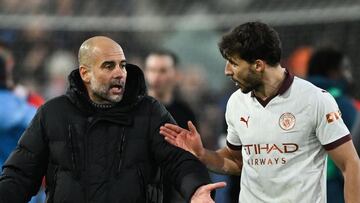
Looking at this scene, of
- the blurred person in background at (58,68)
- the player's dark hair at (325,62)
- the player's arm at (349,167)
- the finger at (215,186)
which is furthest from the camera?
the blurred person in background at (58,68)

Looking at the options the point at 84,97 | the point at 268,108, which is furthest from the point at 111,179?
the point at 268,108

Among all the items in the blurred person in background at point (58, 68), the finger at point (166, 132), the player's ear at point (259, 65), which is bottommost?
the blurred person in background at point (58, 68)

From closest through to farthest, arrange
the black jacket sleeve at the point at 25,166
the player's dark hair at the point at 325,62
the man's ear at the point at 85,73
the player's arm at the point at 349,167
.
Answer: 1. the player's arm at the point at 349,167
2. the black jacket sleeve at the point at 25,166
3. the man's ear at the point at 85,73
4. the player's dark hair at the point at 325,62

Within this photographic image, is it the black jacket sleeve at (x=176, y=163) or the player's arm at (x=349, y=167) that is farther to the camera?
the black jacket sleeve at (x=176, y=163)

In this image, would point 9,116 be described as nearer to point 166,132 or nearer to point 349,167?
point 166,132

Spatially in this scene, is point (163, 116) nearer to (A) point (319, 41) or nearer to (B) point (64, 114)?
(B) point (64, 114)

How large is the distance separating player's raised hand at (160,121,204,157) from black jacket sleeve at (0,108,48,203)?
2.28ft

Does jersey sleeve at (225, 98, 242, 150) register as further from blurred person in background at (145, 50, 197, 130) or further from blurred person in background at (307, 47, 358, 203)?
blurred person in background at (145, 50, 197, 130)

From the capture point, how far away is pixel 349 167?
245 inches

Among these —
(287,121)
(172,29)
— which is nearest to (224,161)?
(287,121)

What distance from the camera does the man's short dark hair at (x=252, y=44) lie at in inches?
254

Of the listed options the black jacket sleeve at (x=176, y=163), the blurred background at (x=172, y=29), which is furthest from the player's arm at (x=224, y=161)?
the blurred background at (x=172, y=29)

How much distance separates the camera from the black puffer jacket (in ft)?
21.2

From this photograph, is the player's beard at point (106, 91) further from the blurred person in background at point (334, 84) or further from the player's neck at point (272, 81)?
the blurred person in background at point (334, 84)
